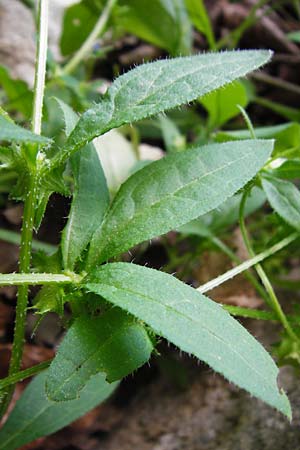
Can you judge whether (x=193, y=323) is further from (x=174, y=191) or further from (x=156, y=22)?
(x=156, y=22)

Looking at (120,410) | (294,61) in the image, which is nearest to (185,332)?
(120,410)

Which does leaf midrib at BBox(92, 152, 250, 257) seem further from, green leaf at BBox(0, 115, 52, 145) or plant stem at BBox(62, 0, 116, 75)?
plant stem at BBox(62, 0, 116, 75)

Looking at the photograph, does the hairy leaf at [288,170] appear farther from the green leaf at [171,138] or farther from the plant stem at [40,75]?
the green leaf at [171,138]

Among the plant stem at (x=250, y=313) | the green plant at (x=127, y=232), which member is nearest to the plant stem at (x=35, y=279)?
the green plant at (x=127, y=232)

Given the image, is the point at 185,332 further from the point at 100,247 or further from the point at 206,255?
the point at 206,255

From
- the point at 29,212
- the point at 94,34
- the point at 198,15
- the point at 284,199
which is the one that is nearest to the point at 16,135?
the point at 29,212

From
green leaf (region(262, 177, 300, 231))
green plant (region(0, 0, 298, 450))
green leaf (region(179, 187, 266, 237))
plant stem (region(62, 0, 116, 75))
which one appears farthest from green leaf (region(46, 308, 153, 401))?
plant stem (region(62, 0, 116, 75))
